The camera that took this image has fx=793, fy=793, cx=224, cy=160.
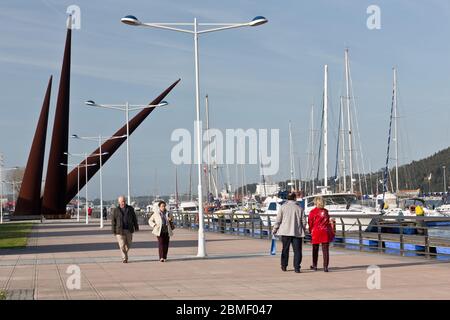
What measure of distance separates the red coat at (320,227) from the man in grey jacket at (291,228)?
0.87 feet

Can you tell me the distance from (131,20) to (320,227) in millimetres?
8695

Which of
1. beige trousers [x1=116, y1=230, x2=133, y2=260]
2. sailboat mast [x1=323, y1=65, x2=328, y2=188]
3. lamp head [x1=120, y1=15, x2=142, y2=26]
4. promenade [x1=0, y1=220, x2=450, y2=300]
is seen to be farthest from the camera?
sailboat mast [x1=323, y1=65, x2=328, y2=188]

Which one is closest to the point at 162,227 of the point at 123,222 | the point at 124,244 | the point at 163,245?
the point at 163,245

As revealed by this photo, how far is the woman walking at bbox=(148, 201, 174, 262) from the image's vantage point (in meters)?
19.6

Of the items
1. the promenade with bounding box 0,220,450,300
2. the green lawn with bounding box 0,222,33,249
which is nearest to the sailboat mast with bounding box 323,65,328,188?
the green lawn with bounding box 0,222,33,249

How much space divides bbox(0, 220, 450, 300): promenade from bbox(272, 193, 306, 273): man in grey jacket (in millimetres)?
356

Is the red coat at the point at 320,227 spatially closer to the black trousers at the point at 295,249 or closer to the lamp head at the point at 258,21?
the black trousers at the point at 295,249

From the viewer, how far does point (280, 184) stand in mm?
110438

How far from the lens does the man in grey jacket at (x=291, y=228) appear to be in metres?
15.9

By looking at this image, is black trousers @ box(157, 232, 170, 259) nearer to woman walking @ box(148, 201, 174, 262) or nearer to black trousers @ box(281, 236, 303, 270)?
woman walking @ box(148, 201, 174, 262)
